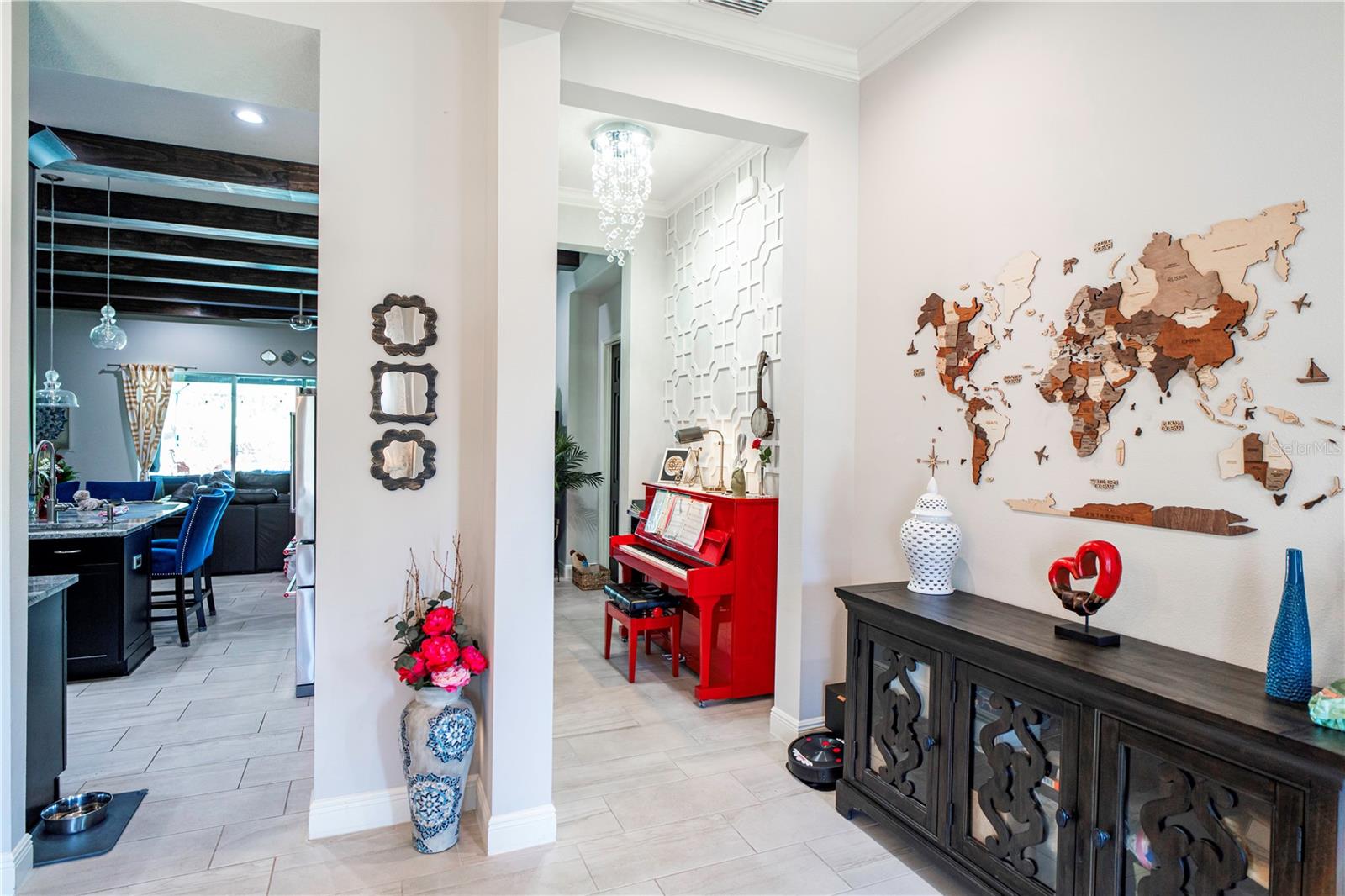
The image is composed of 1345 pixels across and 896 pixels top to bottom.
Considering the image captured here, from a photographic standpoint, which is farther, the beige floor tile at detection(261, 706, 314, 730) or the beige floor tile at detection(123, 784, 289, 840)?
the beige floor tile at detection(261, 706, 314, 730)

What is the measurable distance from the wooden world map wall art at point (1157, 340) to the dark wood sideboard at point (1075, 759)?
14.3 inches

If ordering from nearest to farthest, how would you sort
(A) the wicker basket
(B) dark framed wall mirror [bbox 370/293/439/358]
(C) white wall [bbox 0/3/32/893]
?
1. (C) white wall [bbox 0/3/32/893]
2. (B) dark framed wall mirror [bbox 370/293/439/358]
3. (A) the wicker basket

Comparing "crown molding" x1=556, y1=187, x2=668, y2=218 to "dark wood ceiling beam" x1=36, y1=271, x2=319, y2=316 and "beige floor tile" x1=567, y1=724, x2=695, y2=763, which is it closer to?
"beige floor tile" x1=567, y1=724, x2=695, y2=763

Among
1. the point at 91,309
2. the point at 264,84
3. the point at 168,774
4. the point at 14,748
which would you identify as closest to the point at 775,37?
the point at 264,84

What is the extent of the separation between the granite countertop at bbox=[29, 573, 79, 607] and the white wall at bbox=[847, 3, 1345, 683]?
3064 millimetres

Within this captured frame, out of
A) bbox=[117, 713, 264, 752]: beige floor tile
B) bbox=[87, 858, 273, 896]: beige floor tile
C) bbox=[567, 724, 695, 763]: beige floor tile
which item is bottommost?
bbox=[117, 713, 264, 752]: beige floor tile

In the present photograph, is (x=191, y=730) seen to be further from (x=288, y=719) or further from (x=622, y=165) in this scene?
(x=622, y=165)

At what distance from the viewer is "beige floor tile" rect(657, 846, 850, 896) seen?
2.14 m

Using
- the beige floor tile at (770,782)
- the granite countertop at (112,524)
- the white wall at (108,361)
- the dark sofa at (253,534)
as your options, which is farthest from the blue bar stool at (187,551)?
the white wall at (108,361)

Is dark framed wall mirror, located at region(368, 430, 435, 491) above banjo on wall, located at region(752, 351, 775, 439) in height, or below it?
below

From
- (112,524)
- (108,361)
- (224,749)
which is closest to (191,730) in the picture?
(224,749)

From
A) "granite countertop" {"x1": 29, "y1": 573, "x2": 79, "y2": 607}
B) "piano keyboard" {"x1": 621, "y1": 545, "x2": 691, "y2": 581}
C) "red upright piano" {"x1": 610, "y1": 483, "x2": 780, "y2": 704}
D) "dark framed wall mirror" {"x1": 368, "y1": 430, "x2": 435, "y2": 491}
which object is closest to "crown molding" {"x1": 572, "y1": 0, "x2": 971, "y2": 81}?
"dark framed wall mirror" {"x1": 368, "y1": 430, "x2": 435, "y2": 491}

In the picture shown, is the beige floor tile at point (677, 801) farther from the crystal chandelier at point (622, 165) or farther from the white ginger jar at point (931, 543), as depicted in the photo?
the crystal chandelier at point (622, 165)

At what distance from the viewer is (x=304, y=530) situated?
357 centimetres
